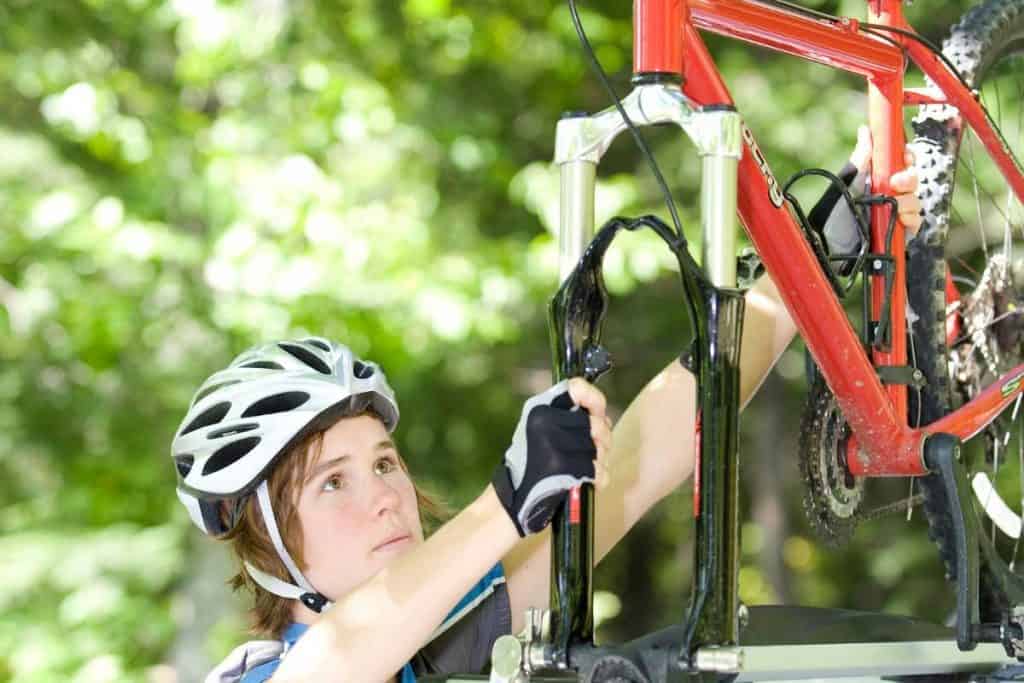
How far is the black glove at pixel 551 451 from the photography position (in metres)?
1.68

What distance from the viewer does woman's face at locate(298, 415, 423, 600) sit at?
90.5 inches

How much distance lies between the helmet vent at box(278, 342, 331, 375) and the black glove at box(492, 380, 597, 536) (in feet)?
2.27

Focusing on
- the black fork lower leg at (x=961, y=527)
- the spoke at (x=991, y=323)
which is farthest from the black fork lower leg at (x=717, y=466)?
the spoke at (x=991, y=323)

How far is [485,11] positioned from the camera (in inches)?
257

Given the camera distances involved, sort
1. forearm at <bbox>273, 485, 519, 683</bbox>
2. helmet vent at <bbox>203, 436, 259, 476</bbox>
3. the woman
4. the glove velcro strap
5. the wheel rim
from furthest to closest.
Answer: the wheel rim → helmet vent at <bbox>203, 436, 259, 476</bbox> → the woman → forearm at <bbox>273, 485, 519, 683</bbox> → the glove velcro strap

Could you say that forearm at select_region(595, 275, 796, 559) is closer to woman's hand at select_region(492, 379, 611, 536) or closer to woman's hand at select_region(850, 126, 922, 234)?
woman's hand at select_region(850, 126, 922, 234)

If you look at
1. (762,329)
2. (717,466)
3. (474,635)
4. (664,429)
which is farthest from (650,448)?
(717,466)

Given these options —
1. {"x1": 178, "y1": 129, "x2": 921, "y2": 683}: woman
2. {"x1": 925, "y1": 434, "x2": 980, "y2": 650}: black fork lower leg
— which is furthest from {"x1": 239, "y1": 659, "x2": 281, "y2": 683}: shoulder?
{"x1": 925, "y1": 434, "x2": 980, "y2": 650}: black fork lower leg

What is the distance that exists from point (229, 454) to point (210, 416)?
93mm

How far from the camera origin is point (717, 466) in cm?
163

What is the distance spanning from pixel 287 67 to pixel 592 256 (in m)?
4.15

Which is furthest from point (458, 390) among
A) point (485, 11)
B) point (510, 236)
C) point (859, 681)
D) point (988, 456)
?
point (859, 681)

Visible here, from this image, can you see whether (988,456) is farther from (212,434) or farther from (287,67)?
(287,67)

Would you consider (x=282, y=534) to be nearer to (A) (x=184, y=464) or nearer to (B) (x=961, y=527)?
(A) (x=184, y=464)
